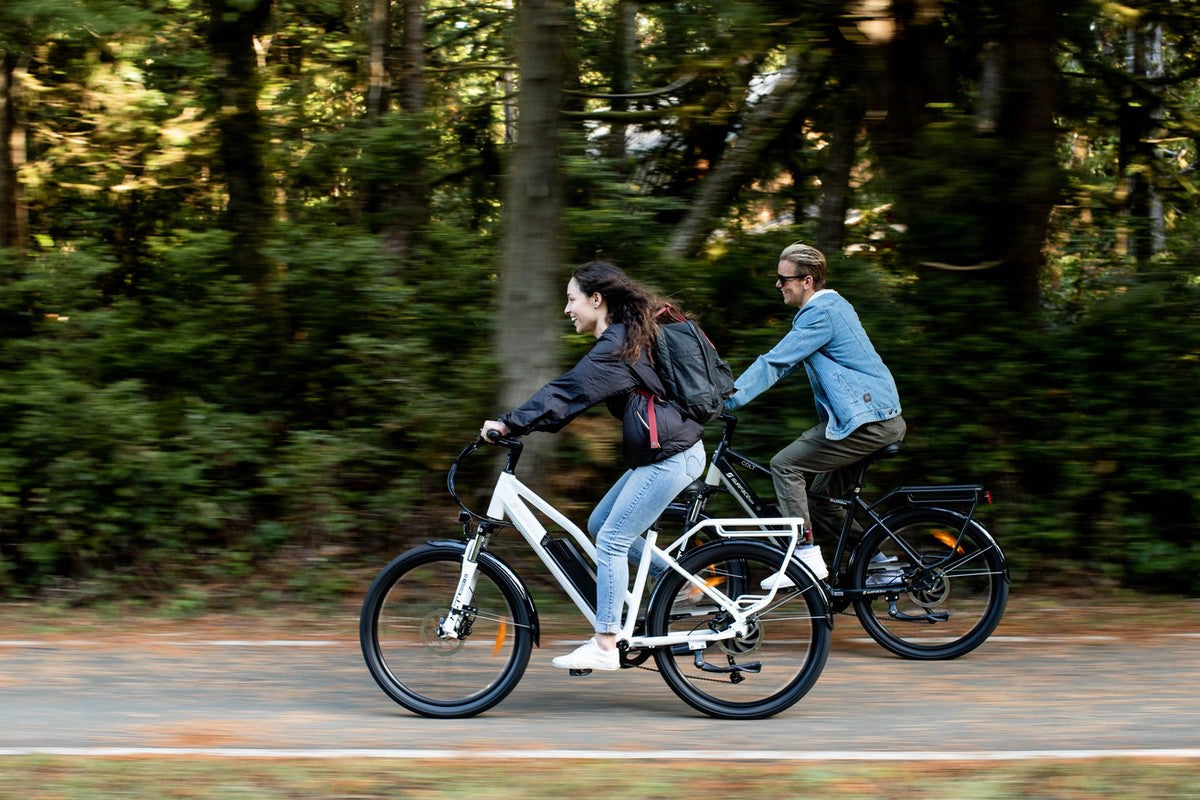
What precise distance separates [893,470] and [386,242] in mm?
4566

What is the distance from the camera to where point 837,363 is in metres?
6.62

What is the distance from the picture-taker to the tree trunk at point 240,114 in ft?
35.2

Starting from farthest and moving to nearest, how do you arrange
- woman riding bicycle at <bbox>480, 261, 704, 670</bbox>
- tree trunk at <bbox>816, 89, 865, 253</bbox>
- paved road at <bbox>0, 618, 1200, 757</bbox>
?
tree trunk at <bbox>816, 89, 865, 253</bbox> < woman riding bicycle at <bbox>480, 261, 704, 670</bbox> < paved road at <bbox>0, 618, 1200, 757</bbox>

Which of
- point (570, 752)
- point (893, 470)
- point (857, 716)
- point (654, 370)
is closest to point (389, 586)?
point (570, 752)

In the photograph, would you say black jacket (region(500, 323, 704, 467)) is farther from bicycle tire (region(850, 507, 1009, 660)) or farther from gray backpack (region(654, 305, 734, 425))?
bicycle tire (region(850, 507, 1009, 660))

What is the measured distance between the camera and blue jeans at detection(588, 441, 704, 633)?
548 centimetres

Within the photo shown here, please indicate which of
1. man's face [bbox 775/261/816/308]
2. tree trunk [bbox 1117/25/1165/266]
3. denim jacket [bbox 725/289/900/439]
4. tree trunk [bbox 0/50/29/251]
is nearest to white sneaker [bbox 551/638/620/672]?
denim jacket [bbox 725/289/900/439]

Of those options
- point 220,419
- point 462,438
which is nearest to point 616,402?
point 462,438

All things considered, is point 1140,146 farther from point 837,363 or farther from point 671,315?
point 671,315

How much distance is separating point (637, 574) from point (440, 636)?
0.96 m

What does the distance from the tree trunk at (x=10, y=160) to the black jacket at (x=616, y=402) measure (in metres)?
8.74

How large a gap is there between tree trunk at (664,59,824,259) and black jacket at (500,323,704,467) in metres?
5.14

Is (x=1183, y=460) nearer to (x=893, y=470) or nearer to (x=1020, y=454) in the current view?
(x=1020, y=454)

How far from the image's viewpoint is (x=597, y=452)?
326 inches
